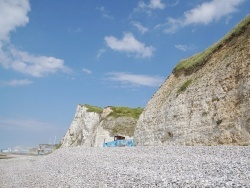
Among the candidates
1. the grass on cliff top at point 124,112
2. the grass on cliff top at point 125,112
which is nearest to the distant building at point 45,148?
the grass on cliff top at point 124,112

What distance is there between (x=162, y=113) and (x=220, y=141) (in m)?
12.8

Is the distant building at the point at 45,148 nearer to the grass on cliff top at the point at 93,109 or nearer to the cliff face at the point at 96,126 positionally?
the cliff face at the point at 96,126

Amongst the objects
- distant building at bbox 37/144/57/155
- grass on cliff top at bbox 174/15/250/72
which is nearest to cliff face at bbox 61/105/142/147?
distant building at bbox 37/144/57/155

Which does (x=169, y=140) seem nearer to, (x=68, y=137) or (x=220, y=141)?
(x=220, y=141)

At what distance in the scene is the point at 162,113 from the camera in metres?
40.1

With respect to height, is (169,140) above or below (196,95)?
below

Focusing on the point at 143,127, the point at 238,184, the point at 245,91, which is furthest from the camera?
the point at 143,127

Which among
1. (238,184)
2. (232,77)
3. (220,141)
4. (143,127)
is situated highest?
(232,77)

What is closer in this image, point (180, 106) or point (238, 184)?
point (238, 184)

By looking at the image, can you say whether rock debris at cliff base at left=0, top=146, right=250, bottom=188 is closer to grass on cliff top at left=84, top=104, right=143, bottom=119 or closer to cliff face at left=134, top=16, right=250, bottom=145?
cliff face at left=134, top=16, right=250, bottom=145

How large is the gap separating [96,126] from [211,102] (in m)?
49.8

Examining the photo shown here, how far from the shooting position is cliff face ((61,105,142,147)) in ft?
226

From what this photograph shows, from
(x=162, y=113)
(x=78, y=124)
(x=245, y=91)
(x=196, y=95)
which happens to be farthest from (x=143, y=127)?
(x=78, y=124)

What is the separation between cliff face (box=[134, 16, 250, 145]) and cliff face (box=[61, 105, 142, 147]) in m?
26.9
